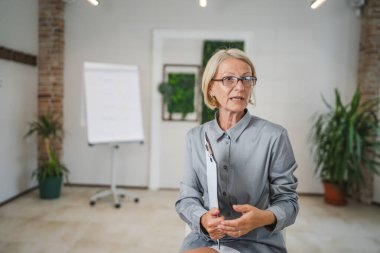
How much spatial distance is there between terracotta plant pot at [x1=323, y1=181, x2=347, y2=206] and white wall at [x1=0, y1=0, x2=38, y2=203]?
3977 millimetres

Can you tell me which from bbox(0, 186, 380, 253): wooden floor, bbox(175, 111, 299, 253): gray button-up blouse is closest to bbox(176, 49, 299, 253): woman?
bbox(175, 111, 299, 253): gray button-up blouse

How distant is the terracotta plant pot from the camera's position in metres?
3.88

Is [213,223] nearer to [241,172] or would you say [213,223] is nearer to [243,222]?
[243,222]

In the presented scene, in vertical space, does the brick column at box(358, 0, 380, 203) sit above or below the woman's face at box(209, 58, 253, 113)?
above

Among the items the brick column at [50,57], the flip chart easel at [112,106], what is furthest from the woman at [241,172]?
the brick column at [50,57]

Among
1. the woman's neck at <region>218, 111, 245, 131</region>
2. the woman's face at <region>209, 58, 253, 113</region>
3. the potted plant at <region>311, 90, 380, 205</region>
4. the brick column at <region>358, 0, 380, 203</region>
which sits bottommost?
the potted plant at <region>311, 90, 380, 205</region>

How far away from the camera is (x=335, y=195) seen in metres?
3.90

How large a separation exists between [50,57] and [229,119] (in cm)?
376

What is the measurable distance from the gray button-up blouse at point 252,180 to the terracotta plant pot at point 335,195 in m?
2.99

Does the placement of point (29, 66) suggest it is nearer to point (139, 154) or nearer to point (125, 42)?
point (125, 42)

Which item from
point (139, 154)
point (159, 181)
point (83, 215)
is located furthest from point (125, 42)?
point (83, 215)

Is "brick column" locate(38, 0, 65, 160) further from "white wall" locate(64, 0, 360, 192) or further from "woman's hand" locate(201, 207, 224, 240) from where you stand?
"woman's hand" locate(201, 207, 224, 240)

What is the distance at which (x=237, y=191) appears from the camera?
4.15ft

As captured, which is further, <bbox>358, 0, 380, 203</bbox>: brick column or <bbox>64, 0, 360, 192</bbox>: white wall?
<bbox>64, 0, 360, 192</bbox>: white wall
